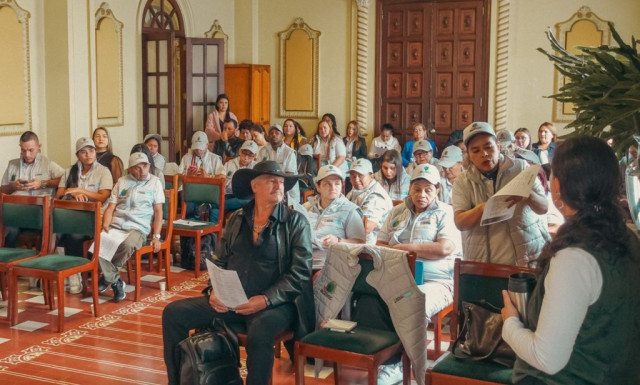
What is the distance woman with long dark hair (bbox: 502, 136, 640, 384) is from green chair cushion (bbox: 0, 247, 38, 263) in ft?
14.5

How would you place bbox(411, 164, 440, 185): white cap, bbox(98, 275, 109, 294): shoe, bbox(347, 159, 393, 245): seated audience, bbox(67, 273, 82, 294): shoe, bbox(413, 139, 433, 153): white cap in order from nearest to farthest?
bbox(411, 164, 440, 185): white cap < bbox(347, 159, 393, 245): seated audience < bbox(98, 275, 109, 294): shoe < bbox(67, 273, 82, 294): shoe < bbox(413, 139, 433, 153): white cap

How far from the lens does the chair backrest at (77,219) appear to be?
5.55 metres

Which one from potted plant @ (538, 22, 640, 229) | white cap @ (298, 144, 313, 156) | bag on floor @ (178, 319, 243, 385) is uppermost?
potted plant @ (538, 22, 640, 229)

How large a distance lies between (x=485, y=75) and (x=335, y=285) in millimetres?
8158

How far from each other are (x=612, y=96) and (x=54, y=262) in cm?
423

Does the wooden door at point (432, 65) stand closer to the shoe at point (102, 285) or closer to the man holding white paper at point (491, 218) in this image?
the shoe at point (102, 285)

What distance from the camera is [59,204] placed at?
5.68 metres

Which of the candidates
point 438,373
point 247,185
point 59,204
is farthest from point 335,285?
point 59,204

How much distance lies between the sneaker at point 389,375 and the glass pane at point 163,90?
6910mm

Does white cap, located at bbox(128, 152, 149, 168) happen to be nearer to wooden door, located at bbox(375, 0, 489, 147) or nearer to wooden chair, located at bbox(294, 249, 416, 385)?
wooden chair, located at bbox(294, 249, 416, 385)

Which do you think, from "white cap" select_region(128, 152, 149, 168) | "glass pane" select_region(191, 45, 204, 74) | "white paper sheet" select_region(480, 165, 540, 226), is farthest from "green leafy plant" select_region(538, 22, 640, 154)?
"glass pane" select_region(191, 45, 204, 74)

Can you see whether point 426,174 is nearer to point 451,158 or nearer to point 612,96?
point 612,96

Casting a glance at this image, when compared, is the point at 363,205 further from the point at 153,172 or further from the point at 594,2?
the point at 594,2

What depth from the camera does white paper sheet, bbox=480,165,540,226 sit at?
3.00 metres
